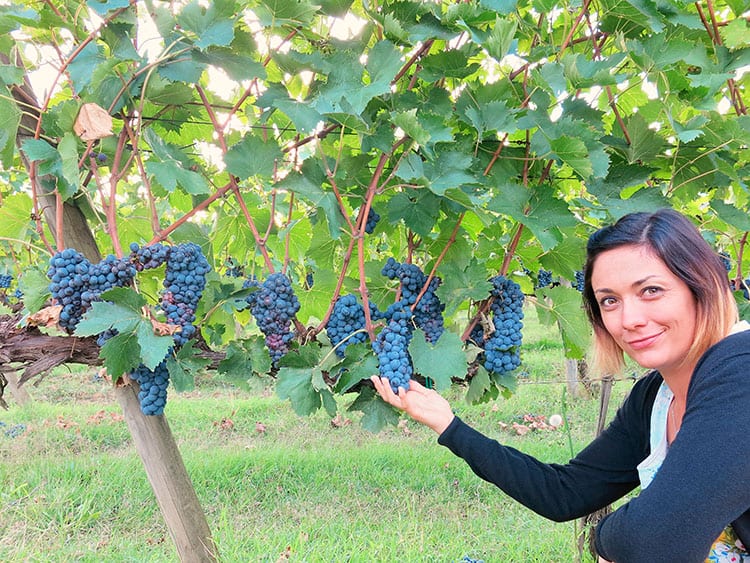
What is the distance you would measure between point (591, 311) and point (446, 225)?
54cm

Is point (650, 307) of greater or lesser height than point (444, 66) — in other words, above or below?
below

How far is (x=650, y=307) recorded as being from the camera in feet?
4.08

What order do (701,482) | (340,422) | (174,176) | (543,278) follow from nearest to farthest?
(701,482)
(174,176)
(543,278)
(340,422)

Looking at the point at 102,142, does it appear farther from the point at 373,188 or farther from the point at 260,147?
the point at 373,188

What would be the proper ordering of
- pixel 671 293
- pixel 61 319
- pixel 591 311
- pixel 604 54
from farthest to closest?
pixel 604 54, pixel 591 311, pixel 61 319, pixel 671 293

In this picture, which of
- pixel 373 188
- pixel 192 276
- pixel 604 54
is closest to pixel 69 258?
pixel 192 276

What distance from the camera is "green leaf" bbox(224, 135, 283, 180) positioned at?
145 centimetres

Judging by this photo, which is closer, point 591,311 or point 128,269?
point 128,269

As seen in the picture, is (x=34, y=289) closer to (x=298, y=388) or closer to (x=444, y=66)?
(x=298, y=388)

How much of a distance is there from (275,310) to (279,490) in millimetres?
3316

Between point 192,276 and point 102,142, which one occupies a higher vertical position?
point 102,142

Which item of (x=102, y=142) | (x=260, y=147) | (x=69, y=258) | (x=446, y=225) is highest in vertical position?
(x=102, y=142)

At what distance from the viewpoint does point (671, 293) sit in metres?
1.24

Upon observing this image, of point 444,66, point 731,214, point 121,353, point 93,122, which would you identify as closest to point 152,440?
point 121,353
